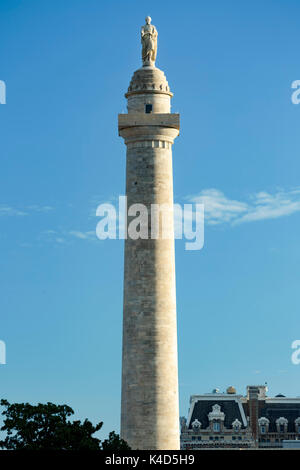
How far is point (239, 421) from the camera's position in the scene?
153 meters

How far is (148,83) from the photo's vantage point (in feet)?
300

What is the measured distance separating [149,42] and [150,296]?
1941 cm

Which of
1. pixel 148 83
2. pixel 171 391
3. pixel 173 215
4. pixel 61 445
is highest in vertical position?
pixel 148 83

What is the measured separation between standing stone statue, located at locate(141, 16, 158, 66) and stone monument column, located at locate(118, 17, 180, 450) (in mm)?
2835

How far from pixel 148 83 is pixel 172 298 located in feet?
53.0

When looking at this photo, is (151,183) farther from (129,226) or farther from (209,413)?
(209,413)

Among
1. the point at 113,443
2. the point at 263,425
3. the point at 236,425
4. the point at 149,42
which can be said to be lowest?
the point at 113,443

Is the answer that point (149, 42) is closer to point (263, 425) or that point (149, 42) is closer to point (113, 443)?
point (113, 443)

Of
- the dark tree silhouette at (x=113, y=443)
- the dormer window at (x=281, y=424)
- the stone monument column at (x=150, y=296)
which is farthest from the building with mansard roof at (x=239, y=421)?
the dark tree silhouette at (x=113, y=443)

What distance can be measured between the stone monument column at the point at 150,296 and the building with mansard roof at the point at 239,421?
6672 centimetres

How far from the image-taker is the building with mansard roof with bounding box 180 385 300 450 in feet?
501

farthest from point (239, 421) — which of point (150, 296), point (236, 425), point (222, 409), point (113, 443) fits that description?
point (113, 443)

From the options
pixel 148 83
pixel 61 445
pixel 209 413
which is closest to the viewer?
pixel 61 445

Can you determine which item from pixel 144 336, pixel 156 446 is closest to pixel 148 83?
pixel 144 336
